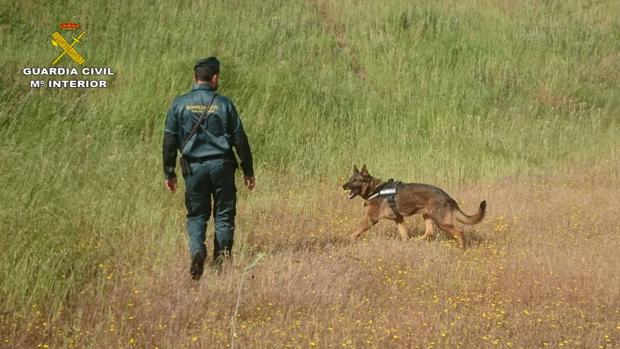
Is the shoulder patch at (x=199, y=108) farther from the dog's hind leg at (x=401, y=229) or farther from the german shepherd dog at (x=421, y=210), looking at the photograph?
the dog's hind leg at (x=401, y=229)

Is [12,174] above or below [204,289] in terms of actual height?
above

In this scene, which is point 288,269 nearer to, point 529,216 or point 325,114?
point 529,216

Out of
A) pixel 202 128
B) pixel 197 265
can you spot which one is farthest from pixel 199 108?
pixel 197 265

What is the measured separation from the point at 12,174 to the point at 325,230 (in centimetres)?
410

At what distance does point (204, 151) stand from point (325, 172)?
6347mm

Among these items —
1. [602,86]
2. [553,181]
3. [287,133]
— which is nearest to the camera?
[553,181]

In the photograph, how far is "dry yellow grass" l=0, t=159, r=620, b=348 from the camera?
20.4 feet

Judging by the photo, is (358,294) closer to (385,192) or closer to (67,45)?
(385,192)

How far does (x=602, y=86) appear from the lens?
1991 cm

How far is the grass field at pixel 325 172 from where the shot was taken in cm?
662

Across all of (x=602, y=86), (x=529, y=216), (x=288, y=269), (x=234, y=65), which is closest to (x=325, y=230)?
(x=288, y=269)

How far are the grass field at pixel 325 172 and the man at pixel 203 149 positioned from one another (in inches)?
19.7

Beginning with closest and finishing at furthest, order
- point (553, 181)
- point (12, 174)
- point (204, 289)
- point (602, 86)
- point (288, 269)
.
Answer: point (204, 289)
point (288, 269)
point (12, 174)
point (553, 181)
point (602, 86)

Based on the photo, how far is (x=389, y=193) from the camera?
388 inches
